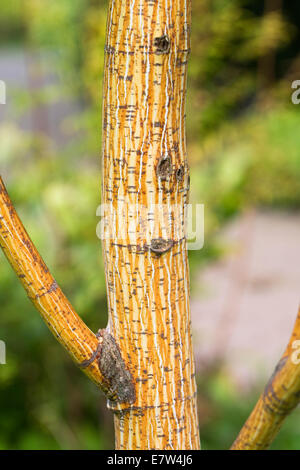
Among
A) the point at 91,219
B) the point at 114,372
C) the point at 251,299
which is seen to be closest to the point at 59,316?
the point at 114,372

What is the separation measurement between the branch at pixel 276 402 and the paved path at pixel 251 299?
1.65 metres

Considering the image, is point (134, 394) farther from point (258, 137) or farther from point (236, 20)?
point (258, 137)

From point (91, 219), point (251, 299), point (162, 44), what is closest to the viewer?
point (162, 44)

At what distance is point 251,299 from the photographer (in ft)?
11.9

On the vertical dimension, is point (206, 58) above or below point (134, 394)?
above

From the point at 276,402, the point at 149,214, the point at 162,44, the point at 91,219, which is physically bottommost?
the point at 276,402

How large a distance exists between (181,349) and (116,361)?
7 centimetres

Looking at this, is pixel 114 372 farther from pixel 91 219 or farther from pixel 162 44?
pixel 91 219

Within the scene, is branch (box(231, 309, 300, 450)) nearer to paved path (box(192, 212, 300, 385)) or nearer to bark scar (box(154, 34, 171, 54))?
bark scar (box(154, 34, 171, 54))

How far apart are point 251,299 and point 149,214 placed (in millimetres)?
3164

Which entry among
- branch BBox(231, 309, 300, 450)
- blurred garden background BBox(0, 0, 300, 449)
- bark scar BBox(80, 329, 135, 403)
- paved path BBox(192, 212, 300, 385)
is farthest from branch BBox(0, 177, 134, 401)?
paved path BBox(192, 212, 300, 385)

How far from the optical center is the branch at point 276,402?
0.62 metres

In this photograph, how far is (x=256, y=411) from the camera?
66 cm

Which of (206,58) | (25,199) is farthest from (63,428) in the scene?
(206,58)
